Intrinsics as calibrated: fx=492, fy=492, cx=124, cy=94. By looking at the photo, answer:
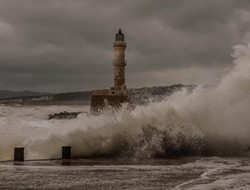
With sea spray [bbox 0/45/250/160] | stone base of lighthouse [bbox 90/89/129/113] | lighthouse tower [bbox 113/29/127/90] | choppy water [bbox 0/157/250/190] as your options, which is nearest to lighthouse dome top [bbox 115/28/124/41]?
lighthouse tower [bbox 113/29/127/90]

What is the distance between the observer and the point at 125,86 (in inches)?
1598

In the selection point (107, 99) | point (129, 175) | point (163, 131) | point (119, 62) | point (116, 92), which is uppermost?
point (119, 62)

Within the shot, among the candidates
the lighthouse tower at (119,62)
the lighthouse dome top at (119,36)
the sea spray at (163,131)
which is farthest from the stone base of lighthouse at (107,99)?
the sea spray at (163,131)

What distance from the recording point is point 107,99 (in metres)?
38.8

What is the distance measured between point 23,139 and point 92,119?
2442 millimetres

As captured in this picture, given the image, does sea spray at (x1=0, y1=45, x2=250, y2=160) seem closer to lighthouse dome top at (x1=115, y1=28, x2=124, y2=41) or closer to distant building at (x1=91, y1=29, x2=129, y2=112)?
distant building at (x1=91, y1=29, x2=129, y2=112)

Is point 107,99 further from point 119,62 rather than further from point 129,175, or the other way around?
point 129,175

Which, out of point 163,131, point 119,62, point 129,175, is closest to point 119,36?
point 119,62

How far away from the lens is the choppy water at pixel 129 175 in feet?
26.8

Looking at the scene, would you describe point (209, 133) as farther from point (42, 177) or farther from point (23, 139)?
point (42, 177)

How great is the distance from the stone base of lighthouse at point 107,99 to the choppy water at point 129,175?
26251 mm

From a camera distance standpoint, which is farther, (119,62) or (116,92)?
(119,62)

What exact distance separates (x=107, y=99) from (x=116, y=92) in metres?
0.93

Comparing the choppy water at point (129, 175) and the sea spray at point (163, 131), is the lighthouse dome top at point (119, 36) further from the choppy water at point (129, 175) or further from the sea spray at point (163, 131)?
the choppy water at point (129, 175)
